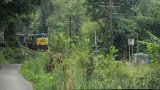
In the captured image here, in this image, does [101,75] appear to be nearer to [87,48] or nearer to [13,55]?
[87,48]

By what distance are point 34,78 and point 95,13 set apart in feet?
169

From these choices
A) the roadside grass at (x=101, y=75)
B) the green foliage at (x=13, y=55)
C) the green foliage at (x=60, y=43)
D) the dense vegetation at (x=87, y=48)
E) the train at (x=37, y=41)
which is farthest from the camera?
the train at (x=37, y=41)

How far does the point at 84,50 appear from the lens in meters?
16.4

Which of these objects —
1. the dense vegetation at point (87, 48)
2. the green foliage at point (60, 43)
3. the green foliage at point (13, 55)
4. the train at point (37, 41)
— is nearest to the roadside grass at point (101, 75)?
the dense vegetation at point (87, 48)

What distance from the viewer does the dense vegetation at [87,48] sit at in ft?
35.1

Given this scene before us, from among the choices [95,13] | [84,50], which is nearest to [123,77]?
[84,50]

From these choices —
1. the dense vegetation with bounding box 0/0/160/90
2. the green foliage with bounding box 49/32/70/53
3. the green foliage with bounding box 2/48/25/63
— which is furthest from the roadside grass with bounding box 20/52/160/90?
the green foliage with bounding box 2/48/25/63

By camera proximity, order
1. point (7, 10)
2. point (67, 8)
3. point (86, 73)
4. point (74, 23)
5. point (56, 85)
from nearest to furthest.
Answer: point (86, 73) → point (56, 85) → point (7, 10) → point (74, 23) → point (67, 8)

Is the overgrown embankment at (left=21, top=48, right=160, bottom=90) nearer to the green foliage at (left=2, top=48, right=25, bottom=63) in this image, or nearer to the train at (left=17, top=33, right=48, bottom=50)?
the green foliage at (left=2, top=48, right=25, bottom=63)

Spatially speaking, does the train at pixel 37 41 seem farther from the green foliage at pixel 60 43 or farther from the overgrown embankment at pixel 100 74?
the overgrown embankment at pixel 100 74

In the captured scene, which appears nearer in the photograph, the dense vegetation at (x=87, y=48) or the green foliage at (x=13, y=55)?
the dense vegetation at (x=87, y=48)

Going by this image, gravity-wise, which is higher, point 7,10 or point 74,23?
point 7,10

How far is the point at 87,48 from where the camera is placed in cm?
1667

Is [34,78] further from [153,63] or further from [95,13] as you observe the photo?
[95,13]
